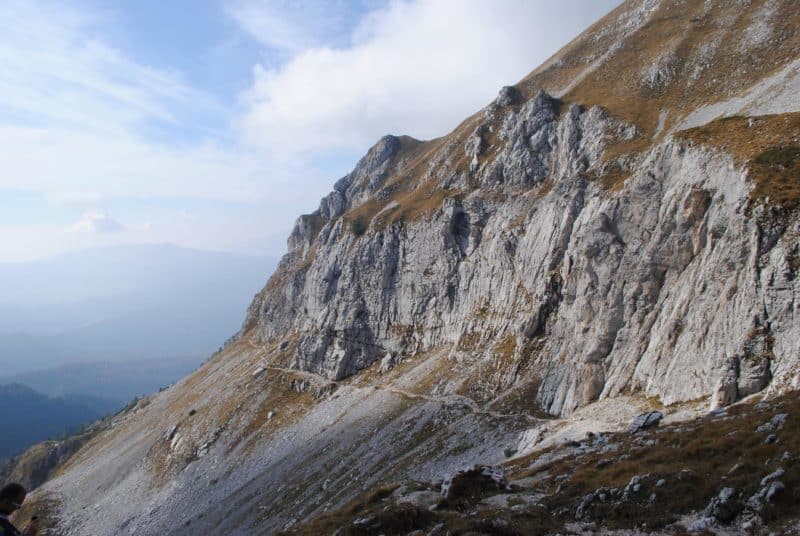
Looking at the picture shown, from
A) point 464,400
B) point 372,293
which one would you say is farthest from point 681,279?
point 372,293

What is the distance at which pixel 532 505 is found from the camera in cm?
2309

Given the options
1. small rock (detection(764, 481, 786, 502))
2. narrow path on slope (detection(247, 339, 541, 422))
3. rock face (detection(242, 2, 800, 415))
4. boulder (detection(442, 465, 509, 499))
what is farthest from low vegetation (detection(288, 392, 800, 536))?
narrow path on slope (detection(247, 339, 541, 422))

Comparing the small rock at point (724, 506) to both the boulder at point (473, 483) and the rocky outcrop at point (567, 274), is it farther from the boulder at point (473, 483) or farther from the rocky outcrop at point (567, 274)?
the rocky outcrop at point (567, 274)

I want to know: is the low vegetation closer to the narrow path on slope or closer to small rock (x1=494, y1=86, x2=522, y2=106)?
the narrow path on slope

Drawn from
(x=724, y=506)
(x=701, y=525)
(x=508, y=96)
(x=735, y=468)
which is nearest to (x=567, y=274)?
(x=735, y=468)

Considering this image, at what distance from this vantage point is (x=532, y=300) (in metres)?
71.2

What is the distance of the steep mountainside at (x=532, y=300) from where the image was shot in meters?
43.9

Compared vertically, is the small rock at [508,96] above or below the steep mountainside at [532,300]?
above

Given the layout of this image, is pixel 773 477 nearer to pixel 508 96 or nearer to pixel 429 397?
pixel 429 397

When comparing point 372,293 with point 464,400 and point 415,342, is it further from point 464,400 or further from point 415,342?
point 464,400

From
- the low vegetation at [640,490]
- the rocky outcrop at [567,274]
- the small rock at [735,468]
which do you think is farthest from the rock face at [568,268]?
the small rock at [735,468]

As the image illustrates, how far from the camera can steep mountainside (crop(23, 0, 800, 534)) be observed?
43.9 m

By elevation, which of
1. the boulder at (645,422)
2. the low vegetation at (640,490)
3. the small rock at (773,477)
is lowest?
the boulder at (645,422)

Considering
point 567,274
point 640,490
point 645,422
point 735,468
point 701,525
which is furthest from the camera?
point 567,274
